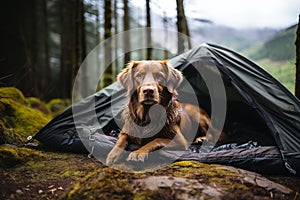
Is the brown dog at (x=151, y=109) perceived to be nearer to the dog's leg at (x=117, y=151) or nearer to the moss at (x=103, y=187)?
the dog's leg at (x=117, y=151)

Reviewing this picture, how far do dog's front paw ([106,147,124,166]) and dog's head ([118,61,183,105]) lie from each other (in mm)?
697

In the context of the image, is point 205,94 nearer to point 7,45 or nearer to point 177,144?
point 177,144

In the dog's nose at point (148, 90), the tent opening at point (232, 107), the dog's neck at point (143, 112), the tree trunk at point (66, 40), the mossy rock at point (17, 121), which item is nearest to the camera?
the dog's nose at point (148, 90)

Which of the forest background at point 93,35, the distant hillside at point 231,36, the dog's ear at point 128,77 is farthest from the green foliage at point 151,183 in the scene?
the distant hillside at point 231,36

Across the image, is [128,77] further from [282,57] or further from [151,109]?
[282,57]

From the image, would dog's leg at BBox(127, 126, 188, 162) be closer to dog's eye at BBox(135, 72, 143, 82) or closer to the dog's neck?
the dog's neck

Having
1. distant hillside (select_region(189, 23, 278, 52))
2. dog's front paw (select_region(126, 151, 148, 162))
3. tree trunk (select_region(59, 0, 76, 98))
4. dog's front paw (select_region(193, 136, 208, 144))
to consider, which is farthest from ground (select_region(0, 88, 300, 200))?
distant hillside (select_region(189, 23, 278, 52))

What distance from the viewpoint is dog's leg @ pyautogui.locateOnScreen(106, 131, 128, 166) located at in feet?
11.1

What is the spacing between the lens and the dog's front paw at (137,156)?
3.31 m

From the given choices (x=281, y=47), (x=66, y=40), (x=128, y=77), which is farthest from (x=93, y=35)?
(x=128, y=77)

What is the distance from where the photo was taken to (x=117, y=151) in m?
3.51

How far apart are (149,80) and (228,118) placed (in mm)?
2432

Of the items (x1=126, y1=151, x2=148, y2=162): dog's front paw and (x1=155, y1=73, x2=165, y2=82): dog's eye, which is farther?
(x1=155, y1=73, x2=165, y2=82): dog's eye

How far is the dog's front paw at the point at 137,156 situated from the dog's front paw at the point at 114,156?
0.16 metres
